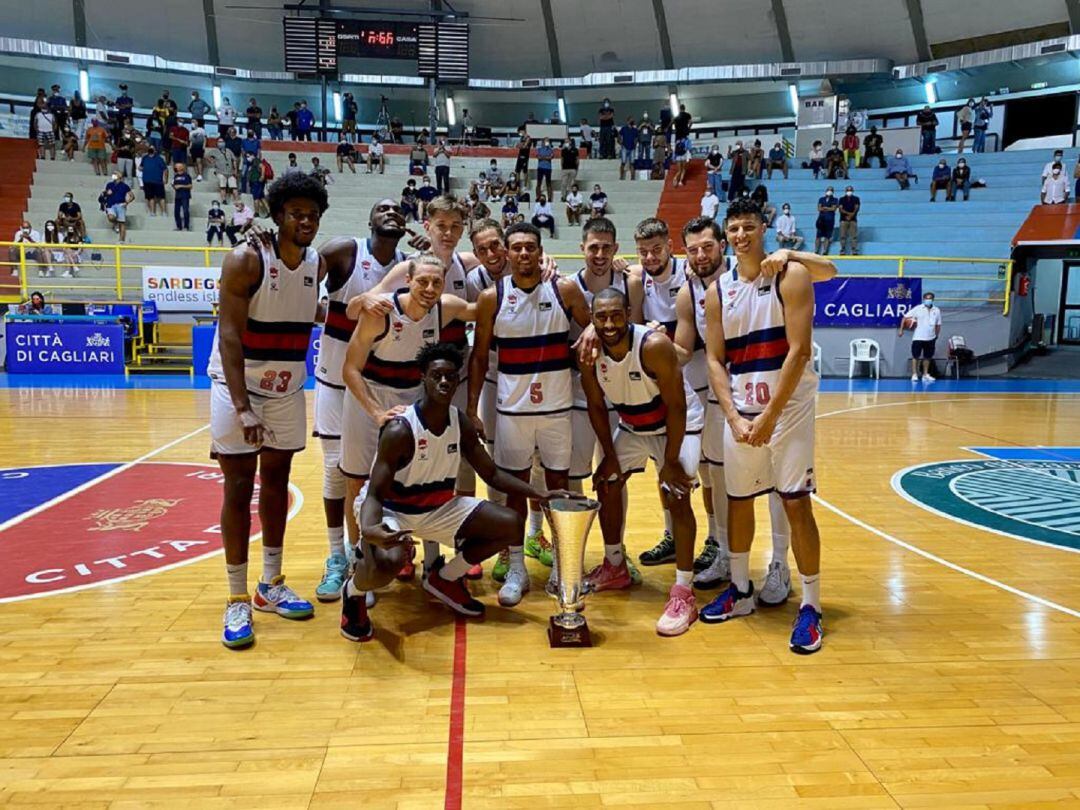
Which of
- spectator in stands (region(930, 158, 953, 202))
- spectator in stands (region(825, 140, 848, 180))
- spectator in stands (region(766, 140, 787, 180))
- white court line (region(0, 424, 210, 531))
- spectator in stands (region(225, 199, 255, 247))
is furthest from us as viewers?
spectator in stands (region(766, 140, 787, 180))

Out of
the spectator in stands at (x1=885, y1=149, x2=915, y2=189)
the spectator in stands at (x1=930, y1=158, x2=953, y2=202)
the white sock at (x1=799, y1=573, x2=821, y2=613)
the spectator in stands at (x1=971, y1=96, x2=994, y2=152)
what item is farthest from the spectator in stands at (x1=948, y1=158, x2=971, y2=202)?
the white sock at (x1=799, y1=573, x2=821, y2=613)

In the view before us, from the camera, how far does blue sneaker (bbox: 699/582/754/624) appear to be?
407cm

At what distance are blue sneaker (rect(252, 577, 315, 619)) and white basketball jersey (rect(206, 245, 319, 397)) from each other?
3.44ft

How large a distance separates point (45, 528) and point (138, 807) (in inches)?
147

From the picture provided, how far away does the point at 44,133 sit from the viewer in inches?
859

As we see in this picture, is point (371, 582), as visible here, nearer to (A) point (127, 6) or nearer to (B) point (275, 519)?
(B) point (275, 519)

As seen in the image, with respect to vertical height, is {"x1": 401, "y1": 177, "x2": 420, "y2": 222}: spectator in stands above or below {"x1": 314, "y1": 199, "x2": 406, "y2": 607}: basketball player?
above

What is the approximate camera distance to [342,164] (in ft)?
79.4

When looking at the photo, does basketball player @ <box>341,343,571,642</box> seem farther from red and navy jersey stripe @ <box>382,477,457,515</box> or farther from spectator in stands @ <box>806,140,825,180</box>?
spectator in stands @ <box>806,140,825,180</box>

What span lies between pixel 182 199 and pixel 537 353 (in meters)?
17.7

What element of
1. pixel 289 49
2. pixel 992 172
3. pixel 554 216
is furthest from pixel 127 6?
pixel 992 172

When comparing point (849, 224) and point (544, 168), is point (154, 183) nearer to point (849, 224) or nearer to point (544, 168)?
point (544, 168)

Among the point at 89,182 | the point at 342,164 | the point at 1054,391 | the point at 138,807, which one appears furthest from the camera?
the point at 342,164

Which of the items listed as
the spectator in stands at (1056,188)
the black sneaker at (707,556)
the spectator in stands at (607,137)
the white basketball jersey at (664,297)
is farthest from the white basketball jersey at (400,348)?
the spectator in stands at (607,137)
